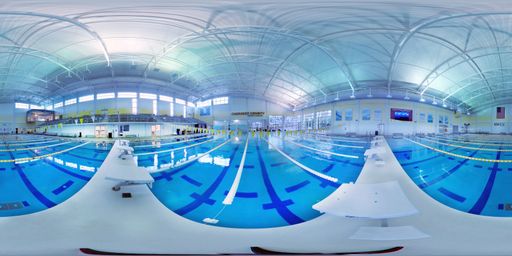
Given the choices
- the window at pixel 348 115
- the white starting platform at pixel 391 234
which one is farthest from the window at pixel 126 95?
the window at pixel 348 115

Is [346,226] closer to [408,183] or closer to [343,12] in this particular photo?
[408,183]

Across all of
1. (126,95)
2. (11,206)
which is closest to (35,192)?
(11,206)

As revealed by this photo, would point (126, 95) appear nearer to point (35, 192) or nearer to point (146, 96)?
point (146, 96)

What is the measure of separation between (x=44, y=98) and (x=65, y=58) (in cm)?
92

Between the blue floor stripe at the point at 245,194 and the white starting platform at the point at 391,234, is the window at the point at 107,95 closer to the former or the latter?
the blue floor stripe at the point at 245,194

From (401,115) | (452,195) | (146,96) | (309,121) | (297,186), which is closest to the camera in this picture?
(297,186)

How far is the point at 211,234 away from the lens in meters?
0.82

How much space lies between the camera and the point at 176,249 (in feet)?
2.40

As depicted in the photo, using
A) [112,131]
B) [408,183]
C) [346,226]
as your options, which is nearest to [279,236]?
[346,226]

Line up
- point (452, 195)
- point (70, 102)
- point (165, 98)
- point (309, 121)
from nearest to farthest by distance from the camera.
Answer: point (452, 195) → point (165, 98) → point (70, 102) → point (309, 121)

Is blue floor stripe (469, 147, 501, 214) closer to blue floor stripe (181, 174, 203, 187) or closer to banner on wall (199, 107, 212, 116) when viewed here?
blue floor stripe (181, 174, 203, 187)

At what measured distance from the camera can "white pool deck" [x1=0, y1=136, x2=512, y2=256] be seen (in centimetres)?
74

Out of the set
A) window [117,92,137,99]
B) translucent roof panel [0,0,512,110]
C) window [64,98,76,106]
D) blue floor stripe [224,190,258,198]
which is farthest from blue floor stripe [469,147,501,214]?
window [64,98,76,106]

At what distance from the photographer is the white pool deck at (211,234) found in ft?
2.43
